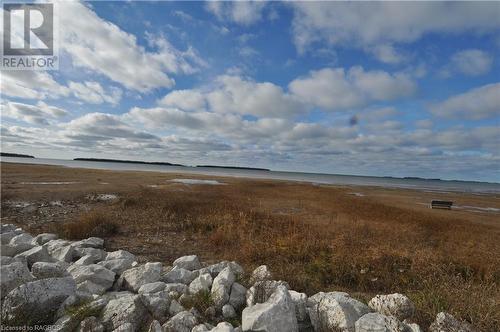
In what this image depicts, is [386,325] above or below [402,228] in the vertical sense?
above

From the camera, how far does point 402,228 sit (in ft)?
48.2

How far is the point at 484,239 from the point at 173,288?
615 inches

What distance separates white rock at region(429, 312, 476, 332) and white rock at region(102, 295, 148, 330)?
4.35m

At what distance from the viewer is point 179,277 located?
19.6ft

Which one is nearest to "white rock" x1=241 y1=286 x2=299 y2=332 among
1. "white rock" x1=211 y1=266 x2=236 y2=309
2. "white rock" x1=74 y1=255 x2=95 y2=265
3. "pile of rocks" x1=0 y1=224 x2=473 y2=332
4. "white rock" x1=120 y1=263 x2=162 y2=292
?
"pile of rocks" x1=0 y1=224 x2=473 y2=332

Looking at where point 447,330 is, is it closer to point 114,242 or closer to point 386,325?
point 386,325

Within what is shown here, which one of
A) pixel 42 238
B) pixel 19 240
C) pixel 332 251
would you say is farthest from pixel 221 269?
pixel 42 238

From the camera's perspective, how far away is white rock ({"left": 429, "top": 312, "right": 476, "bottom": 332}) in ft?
12.2

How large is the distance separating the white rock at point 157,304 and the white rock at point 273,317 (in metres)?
1.41

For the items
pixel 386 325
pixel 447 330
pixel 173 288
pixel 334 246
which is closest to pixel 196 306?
pixel 173 288

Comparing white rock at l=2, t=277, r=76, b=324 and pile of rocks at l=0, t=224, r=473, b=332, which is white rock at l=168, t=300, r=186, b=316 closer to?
pile of rocks at l=0, t=224, r=473, b=332

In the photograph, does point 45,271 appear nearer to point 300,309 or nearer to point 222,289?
point 222,289

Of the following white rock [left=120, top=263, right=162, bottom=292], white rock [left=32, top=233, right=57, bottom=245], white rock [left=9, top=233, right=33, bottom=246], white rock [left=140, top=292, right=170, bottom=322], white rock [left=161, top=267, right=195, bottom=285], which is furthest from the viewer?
white rock [left=32, top=233, right=57, bottom=245]

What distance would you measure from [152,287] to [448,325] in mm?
4836
